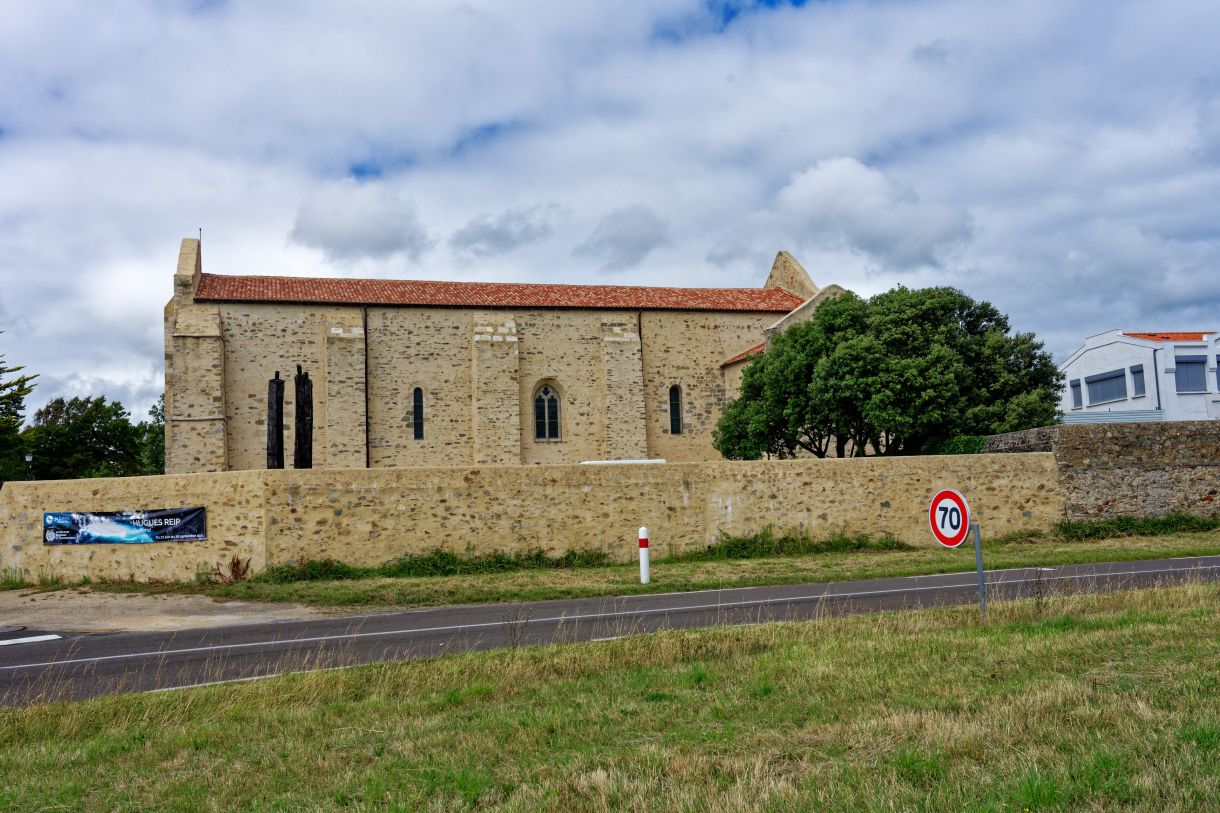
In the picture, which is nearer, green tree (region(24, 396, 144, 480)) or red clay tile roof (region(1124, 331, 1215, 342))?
red clay tile roof (region(1124, 331, 1215, 342))

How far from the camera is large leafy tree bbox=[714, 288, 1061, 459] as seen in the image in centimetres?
2705

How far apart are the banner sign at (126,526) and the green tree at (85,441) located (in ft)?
139

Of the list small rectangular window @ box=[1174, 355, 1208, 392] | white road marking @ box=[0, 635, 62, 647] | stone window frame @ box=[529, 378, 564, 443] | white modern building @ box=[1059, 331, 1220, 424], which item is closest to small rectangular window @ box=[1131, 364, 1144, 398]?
white modern building @ box=[1059, 331, 1220, 424]

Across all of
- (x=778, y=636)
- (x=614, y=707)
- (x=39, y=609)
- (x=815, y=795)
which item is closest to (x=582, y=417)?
(x=39, y=609)

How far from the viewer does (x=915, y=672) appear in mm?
7492

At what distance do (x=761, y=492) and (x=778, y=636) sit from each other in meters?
11.6

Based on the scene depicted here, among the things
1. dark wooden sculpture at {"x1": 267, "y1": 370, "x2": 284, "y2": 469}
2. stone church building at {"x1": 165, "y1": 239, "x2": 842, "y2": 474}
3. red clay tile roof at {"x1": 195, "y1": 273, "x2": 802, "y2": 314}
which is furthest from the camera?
red clay tile roof at {"x1": 195, "y1": 273, "x2": 802, "y2": 314}

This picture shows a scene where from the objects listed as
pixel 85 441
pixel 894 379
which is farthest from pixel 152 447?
pixel 894 379

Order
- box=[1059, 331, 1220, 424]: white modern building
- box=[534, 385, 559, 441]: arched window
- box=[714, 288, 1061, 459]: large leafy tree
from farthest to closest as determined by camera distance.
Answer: box=[1059, 331, 1220, 424]: white modern building
box=[534, 385, 559, 441]: arched window
box=[714, 288, 1061, 459]: large leafy tree

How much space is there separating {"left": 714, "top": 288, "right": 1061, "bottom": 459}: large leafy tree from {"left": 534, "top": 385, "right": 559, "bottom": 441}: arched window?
7595 millimetres

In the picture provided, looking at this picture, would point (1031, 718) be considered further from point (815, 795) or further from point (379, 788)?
point (379, 788)

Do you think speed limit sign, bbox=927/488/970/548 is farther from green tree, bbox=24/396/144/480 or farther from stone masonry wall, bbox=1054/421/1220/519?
green tree, bbox=24/396/144/480

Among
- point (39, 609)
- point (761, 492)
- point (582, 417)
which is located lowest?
point (39, 609)

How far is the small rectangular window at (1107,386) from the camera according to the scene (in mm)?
51250
